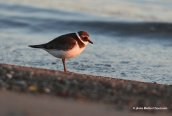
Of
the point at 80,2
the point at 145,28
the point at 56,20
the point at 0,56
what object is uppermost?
the point at 80,2

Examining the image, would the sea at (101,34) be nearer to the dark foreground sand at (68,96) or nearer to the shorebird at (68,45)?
the shorebird at (68,45)

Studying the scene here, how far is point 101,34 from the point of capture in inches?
455

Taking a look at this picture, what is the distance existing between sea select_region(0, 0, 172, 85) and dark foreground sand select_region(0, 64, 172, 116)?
2.34m

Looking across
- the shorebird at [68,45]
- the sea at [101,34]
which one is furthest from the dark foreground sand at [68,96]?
the sea at [101,34]

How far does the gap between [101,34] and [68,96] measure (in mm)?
8054

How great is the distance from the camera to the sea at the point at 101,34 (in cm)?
721

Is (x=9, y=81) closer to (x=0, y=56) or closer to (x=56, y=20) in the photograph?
(x=0, y=56)

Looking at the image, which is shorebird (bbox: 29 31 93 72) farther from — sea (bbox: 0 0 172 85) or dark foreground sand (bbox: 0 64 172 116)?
dark foreground sand (bbox: 0 64 172 116)

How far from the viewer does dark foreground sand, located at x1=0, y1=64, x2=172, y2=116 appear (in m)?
3.24

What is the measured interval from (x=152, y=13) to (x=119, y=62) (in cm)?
806

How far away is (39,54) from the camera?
8188 mm

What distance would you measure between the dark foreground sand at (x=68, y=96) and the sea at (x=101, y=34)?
7.69ft

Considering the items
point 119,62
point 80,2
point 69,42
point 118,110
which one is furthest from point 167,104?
point 80,2

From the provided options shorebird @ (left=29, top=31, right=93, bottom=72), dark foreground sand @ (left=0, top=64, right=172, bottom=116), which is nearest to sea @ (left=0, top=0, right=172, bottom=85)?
shorebird @ (left=29, top=31, right=93, bottom=72)
